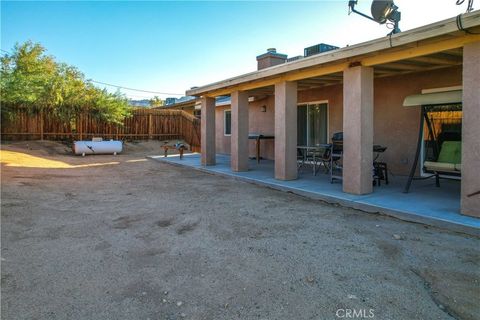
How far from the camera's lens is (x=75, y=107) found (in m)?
16.9

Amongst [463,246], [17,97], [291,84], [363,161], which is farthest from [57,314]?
[17,97]

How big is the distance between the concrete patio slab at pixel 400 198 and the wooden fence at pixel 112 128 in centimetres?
1185

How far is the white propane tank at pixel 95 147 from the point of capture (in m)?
15.2

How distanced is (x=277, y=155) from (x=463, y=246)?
4610mm

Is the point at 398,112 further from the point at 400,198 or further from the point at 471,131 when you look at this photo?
the point at 471,131

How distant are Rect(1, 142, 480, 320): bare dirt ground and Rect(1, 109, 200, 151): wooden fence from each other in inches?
460

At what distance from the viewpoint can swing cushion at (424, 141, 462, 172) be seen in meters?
5.42

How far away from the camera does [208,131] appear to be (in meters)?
10.9

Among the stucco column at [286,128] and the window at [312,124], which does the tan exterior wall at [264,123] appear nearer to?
the window at [312,124]

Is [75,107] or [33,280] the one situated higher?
[75,107]

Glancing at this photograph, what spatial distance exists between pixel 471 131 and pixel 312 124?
20.7ft

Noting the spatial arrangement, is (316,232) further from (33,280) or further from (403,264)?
(33,280)

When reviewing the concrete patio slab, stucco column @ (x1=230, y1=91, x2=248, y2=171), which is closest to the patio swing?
the concrete patio slab

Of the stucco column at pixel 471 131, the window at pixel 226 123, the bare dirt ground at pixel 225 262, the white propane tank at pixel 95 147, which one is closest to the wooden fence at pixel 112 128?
the white propane tank at pixel 95 147
